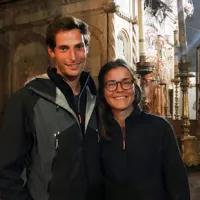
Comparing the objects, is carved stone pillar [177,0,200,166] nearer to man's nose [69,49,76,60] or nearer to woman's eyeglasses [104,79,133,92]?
woman's eyeglasses [104,79,133,92]

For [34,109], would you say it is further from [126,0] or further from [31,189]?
[126,0]

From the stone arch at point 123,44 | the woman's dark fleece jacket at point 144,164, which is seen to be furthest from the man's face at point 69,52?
the stone arch at point 123,44

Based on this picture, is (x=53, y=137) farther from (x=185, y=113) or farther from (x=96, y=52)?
(x=96, y=52)

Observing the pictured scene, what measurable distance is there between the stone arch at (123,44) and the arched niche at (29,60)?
2.95 feet

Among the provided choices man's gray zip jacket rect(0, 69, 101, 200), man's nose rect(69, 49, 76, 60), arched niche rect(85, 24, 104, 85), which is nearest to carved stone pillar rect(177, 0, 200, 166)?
arched niche rect(85, 24, 104, 85)

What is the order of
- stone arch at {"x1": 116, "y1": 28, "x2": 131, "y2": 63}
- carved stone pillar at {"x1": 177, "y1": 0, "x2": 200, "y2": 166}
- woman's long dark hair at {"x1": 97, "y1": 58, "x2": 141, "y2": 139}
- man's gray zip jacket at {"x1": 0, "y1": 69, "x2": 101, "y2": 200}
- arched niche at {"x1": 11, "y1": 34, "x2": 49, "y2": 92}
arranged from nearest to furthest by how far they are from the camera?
man's gray zip jacket at {"x1": 0, "y1": 69, "x2": 101, "y2": 200}
woman's long dark hair at {"x1": 97, "y1": 58, "x2": 141, "y2": 139}
carved stone pillar at {"x1": 177, "y1": 0, "x2": 200, "y2": 166}
stone arch at {"x1": 116, "y1": 28, "x2": 131, "y2": 63}
arched niche at {"x1": 11, "y1": 34, "x2": 49, "y2": 92}

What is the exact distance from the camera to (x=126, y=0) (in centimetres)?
347

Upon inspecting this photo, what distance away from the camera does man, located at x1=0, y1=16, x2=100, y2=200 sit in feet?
3.72

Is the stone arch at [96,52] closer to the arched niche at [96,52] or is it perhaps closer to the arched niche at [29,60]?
the arched niche at [96,52]

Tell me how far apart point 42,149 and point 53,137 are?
0.19 feet

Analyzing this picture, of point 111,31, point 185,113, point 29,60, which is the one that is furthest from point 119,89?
point 29,60

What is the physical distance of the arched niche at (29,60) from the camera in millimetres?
3768

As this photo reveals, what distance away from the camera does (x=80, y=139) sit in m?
1.19

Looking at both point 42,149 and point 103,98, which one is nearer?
point 42,149
